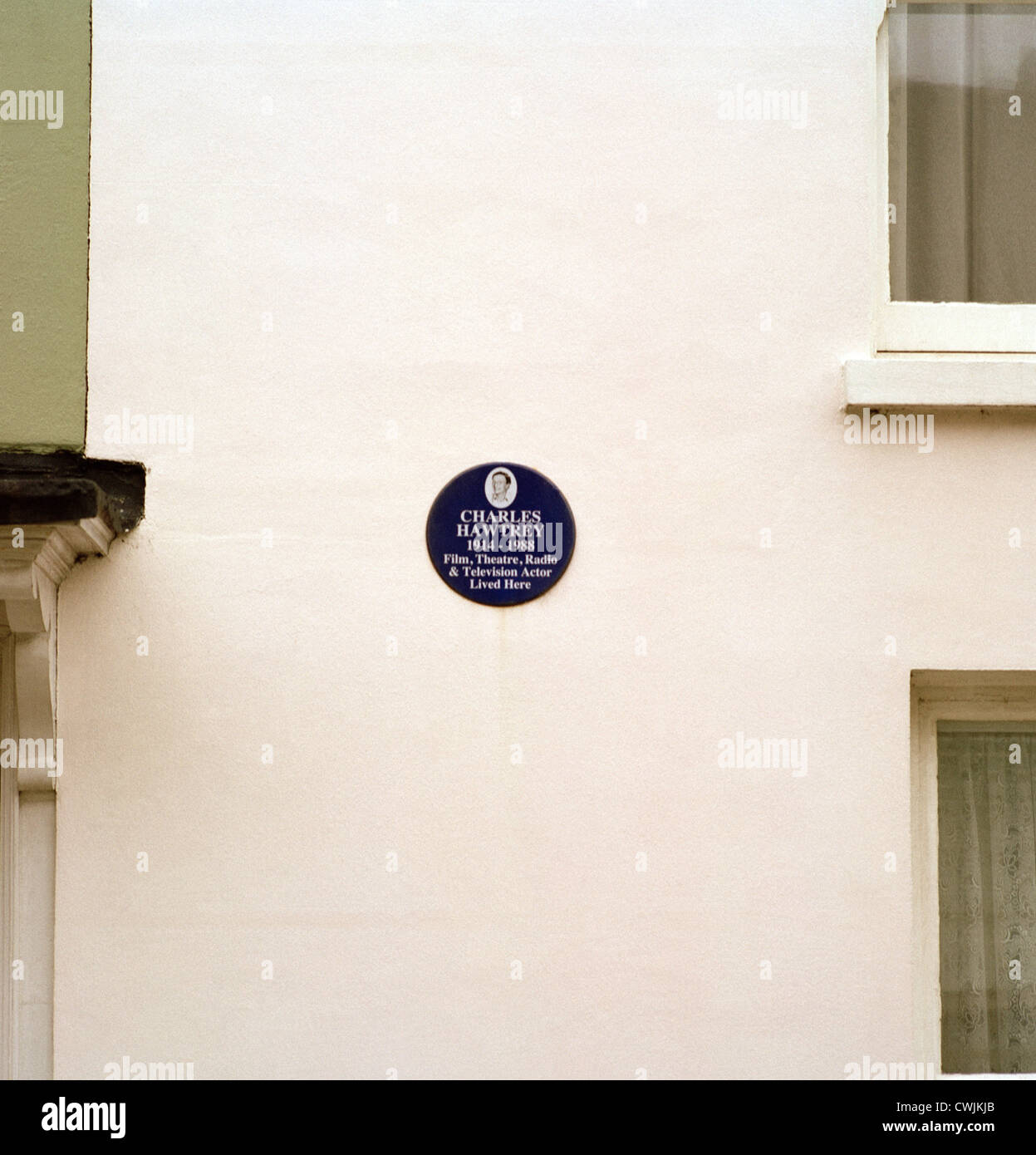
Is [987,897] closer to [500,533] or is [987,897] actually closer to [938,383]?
[938,383]

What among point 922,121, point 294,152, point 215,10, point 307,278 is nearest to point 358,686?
point 307,278

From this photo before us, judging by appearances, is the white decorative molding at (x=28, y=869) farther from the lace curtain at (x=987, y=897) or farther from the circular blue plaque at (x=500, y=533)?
the lace curtain at (x=987, y=897)

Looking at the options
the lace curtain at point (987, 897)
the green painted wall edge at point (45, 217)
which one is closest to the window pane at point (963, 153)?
the lace curtain at point (987, 897)

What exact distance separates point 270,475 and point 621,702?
134cm

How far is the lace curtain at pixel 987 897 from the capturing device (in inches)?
172

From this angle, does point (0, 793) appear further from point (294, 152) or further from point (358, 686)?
point (294, 152)

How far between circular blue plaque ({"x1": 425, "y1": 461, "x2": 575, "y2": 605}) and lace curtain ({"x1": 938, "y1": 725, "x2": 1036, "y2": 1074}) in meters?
1.48

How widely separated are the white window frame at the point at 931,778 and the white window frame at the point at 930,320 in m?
1.09

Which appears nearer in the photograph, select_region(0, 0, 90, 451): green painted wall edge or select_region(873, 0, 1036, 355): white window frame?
select_region(0, 0, 90, 451): green painted wall edge

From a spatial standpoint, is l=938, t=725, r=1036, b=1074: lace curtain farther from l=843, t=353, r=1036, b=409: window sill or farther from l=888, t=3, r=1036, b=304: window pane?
l=888, t=3, r=1036, b=304: window pane

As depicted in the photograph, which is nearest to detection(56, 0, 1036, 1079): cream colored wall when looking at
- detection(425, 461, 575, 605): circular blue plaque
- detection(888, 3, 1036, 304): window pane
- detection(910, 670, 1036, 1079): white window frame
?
detection(425, 461, 575, 605): circular blue plaque

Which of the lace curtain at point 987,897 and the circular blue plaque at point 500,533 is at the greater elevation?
the circular blue plaque at point 500,533

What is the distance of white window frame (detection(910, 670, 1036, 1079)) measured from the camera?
434 centimetres

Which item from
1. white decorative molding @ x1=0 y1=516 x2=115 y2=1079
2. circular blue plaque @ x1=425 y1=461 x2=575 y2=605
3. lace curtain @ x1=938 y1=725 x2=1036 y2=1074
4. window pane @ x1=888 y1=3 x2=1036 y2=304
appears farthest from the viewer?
window pane @ x1=888 y1=3 x2=1036 y2=304
